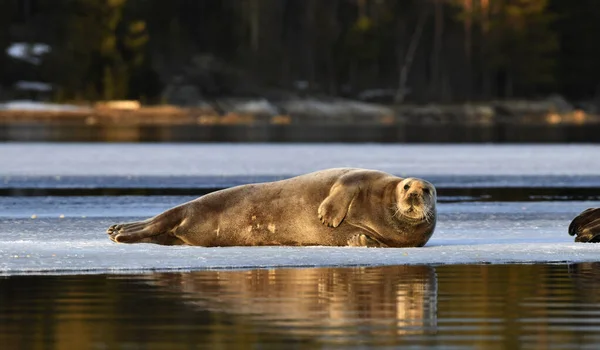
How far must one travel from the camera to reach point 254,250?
509 inches

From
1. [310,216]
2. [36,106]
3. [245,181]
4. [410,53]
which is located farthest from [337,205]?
[410,53]

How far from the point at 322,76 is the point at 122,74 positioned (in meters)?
19.6

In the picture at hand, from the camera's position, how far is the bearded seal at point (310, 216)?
43.5 feet

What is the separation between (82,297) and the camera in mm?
10125

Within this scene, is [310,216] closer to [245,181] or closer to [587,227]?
[587,227]

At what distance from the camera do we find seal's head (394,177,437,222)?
43.0ft

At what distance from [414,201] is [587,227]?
1.68 metres

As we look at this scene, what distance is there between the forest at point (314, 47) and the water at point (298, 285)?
6502 cm

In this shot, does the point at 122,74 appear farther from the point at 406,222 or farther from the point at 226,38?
the point at 406,222

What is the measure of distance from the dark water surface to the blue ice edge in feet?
0.96

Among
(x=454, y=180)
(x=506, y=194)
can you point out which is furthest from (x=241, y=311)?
(x=454, y=180)

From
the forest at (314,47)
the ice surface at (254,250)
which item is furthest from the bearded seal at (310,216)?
the forest at (314,47)

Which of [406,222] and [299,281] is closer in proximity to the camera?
[299,281]

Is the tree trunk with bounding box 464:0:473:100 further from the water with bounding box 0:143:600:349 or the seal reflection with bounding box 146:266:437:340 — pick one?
the seal reflection with bounding box 146:266:437:340
